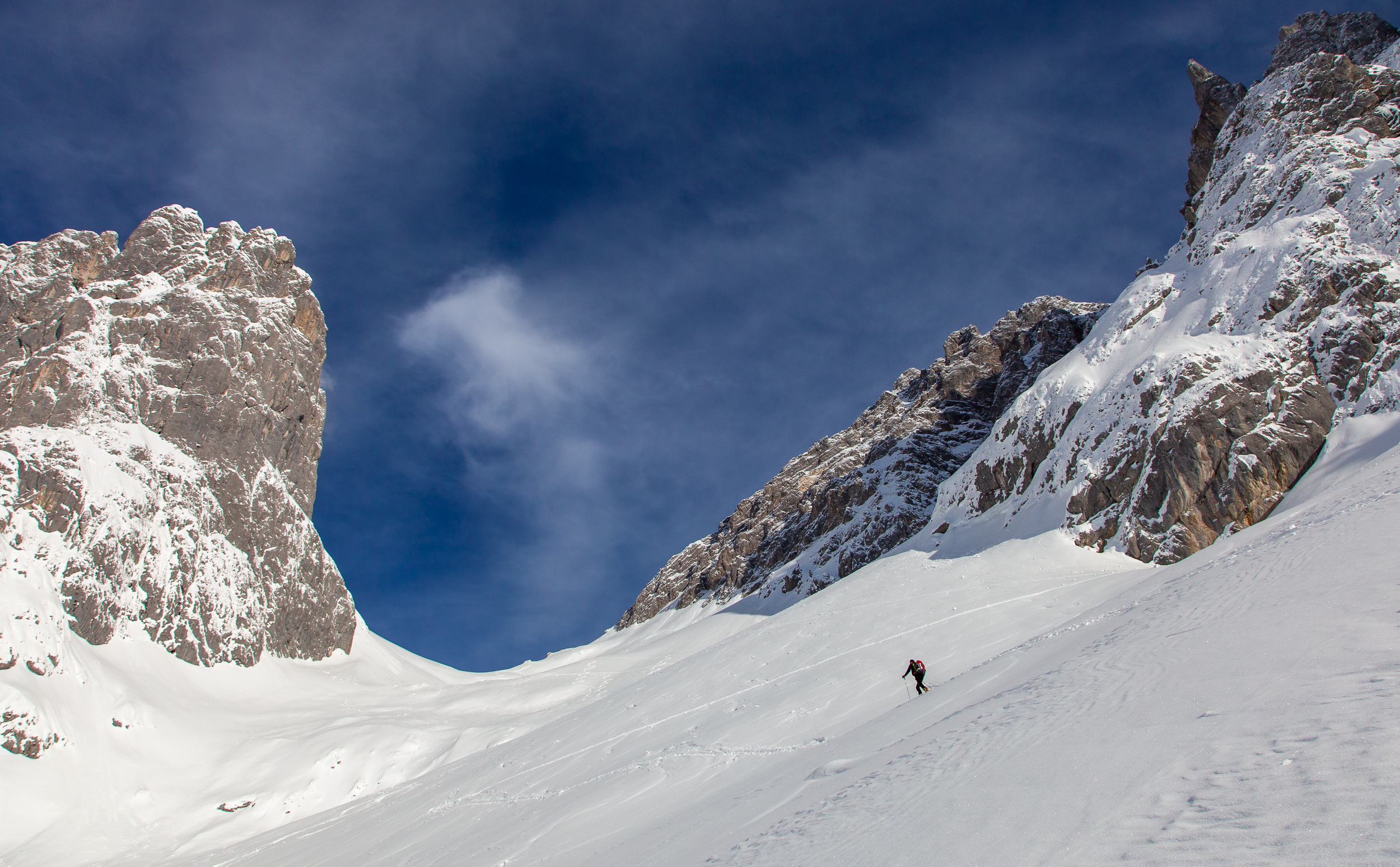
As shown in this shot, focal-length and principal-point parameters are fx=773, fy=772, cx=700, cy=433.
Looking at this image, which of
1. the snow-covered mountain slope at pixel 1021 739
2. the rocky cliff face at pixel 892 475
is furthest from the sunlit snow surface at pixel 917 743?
the rocky cliff face at pixel 892 475

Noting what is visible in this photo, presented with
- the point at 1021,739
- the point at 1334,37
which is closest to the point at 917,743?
the point at 1021,739

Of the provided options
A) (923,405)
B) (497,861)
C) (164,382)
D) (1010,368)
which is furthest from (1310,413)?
(164,382)

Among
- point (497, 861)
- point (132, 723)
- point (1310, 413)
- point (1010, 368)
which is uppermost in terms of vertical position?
point (1010, 368)

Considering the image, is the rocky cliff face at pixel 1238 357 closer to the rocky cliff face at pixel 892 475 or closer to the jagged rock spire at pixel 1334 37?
the jagged rock spire at pixel 1334 37

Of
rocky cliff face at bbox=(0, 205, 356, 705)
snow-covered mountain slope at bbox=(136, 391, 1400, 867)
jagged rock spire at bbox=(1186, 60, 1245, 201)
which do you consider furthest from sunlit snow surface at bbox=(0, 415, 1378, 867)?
jagged rock spire at bbox=(1186, 60, 1245, 201)

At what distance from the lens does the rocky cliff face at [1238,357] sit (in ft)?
101

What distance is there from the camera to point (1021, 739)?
978 cm

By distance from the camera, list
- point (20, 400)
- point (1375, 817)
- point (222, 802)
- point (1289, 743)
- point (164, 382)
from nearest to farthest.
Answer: point (1375, 817), point (1289, 743), point (222, 802), point (20, 400), point (164, 382)

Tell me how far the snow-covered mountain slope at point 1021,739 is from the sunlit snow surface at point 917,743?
57mm

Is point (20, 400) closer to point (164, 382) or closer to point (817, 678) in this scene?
point (164, 382)

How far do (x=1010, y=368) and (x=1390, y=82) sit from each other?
38278 millimetres

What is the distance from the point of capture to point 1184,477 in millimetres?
31719

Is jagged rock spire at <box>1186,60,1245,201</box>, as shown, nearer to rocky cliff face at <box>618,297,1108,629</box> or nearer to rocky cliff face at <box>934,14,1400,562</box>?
rocky cliff face at <box>934,14,1400,562</box>

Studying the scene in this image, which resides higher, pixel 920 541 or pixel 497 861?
pixel 920 541
